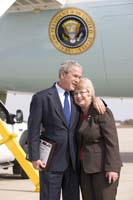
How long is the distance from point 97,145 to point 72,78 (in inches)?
26.5

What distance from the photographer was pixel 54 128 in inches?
227

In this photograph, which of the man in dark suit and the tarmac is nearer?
the man in dark suit

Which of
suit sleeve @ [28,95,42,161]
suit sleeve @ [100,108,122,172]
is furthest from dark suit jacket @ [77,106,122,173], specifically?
suit sleeve @ [28,95,42,161]

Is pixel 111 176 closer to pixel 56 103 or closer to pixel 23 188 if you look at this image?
pixel 56 103

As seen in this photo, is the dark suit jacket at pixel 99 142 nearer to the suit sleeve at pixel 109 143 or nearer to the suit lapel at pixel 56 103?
the suit sleeve at pixel 109 143

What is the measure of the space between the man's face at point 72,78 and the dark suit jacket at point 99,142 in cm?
30

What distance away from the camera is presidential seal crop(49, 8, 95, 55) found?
41.1 ft

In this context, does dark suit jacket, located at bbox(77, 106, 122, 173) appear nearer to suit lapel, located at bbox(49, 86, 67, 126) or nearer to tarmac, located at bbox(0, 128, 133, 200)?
suit lapel, located at bbox(49, 86, 67, 126)

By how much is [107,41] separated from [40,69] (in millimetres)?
1691

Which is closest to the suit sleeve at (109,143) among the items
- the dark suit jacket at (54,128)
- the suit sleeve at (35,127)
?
the dark suit jacket at (54,128)

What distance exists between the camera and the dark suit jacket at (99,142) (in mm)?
5555

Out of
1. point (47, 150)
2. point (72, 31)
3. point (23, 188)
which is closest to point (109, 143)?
point (47, 150)

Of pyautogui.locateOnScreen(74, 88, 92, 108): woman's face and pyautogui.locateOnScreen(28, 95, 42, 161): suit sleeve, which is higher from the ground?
pyautogui.locateOnScreen(74, 88, 92, 108): woman's face

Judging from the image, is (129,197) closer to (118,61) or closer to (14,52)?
(118,61)
